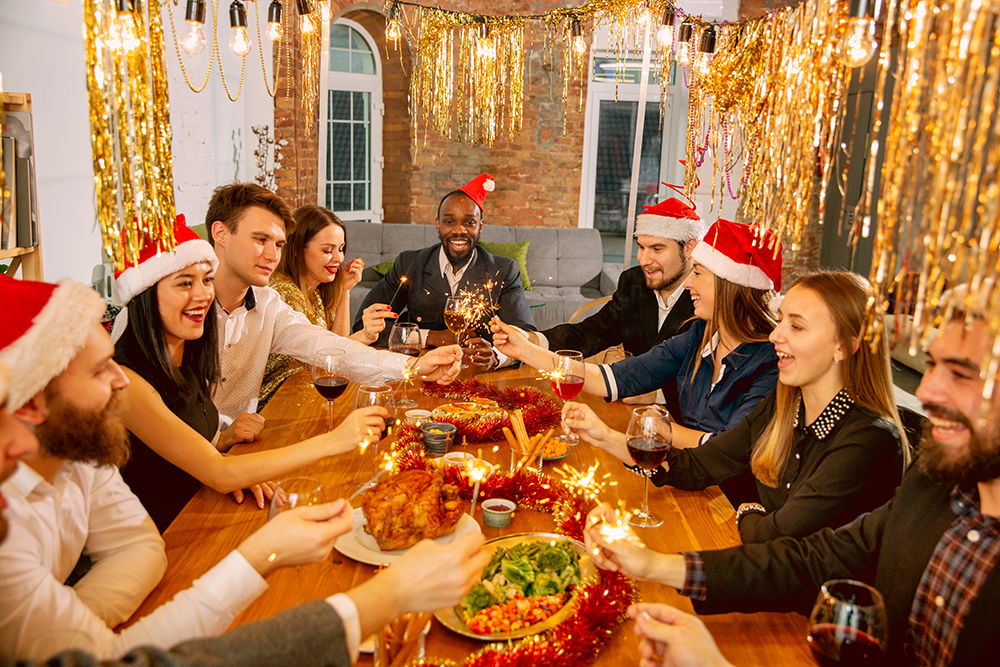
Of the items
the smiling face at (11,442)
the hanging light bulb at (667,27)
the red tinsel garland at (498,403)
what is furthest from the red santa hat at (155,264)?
the hanging light bulb at (667,27)

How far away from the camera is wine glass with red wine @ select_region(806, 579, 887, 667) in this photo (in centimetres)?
93

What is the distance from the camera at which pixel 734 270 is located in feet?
7.31

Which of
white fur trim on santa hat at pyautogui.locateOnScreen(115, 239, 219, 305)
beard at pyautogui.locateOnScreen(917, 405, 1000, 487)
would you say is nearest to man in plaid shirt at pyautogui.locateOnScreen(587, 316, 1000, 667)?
beard at pyautogui.locateOnScreen(917, 405, 1000, 487)

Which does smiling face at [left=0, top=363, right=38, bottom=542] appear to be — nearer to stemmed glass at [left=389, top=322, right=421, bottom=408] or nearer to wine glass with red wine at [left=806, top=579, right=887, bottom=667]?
wine glass with red wine at [left=806, top=579, right=887, bottom=667]

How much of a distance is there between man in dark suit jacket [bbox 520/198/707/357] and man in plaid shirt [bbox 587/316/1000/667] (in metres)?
1.72

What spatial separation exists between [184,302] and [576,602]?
4.31 ft

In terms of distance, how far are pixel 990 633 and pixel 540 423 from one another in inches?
45.6

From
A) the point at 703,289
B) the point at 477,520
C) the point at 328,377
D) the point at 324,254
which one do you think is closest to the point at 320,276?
the point at 324,254

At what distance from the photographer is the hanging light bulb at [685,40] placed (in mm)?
3639

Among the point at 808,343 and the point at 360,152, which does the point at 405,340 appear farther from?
the point at 360,152

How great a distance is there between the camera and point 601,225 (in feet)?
27.2

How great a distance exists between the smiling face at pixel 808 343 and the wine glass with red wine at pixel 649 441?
0.34m

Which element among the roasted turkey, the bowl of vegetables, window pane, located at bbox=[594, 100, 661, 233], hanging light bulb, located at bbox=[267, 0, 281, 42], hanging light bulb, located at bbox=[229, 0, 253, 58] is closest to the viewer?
the bowl of vegetables

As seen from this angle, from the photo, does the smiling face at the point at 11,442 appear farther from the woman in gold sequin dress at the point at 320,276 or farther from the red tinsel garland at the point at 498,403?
the woman in gold sequin dress at the point at 320,276
